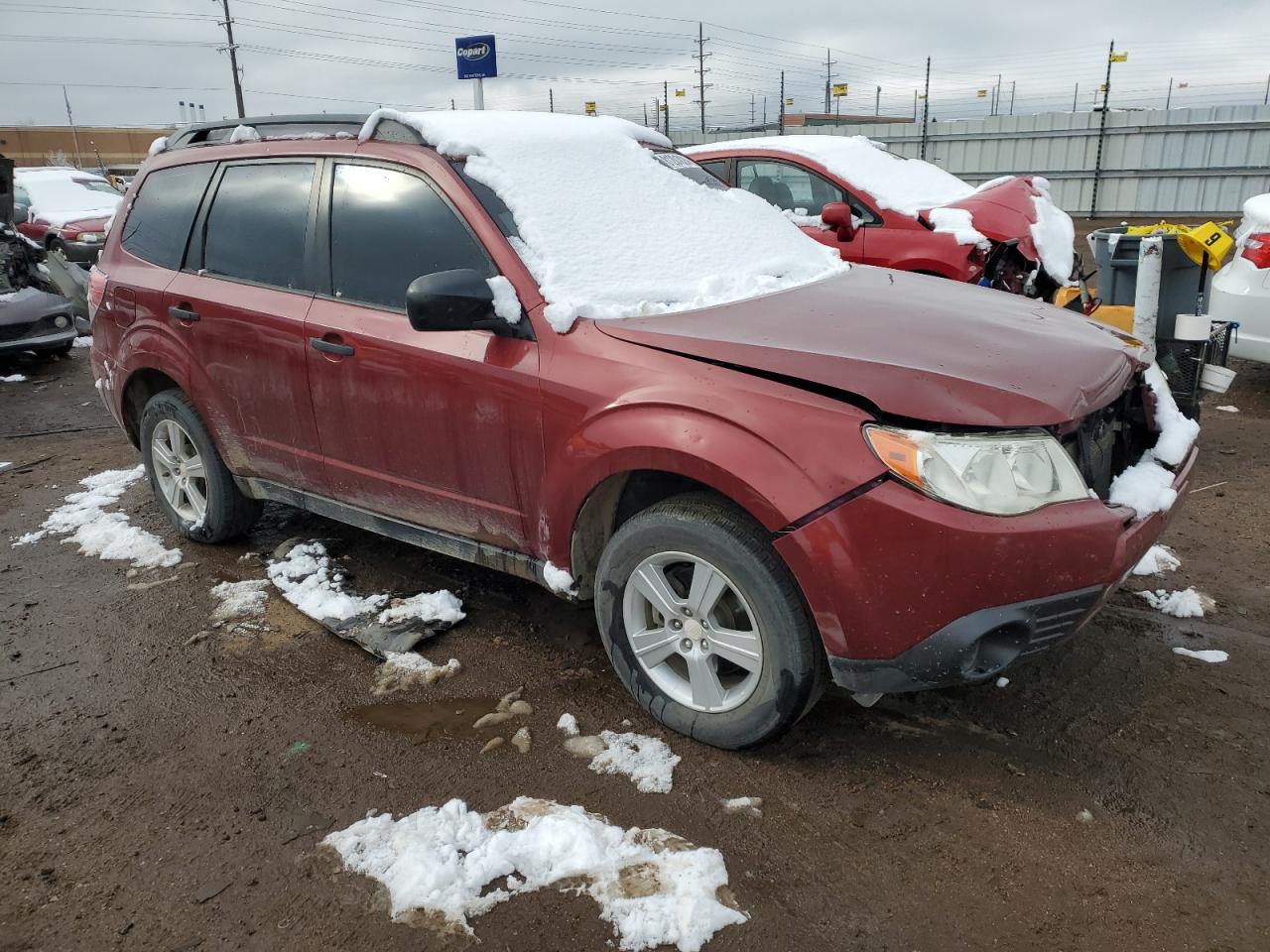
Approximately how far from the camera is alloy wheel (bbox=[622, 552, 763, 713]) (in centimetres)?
Answer: 271

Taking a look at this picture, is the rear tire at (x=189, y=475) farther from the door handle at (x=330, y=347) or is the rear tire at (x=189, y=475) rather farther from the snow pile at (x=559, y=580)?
the snow pile at (x=559, y=580)

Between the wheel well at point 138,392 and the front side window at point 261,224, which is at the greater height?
the front side window at point 261,224

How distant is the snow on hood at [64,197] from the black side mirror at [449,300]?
13.8 meters

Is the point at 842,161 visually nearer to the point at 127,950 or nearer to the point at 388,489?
the point at 388,489

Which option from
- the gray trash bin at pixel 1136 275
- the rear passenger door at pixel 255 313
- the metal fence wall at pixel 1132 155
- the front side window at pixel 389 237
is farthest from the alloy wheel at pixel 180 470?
the metal fence wall at pixel 1132 155

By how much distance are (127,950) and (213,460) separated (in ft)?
8.41

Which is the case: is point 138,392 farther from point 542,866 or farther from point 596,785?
point 542,866

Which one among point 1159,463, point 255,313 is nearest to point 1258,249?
point 1159,463

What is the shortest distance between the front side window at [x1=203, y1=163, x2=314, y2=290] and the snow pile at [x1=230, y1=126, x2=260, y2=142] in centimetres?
13

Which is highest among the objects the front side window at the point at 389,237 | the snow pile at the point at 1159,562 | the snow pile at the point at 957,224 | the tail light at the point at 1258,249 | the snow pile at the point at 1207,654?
the front side window at the point at 389,237

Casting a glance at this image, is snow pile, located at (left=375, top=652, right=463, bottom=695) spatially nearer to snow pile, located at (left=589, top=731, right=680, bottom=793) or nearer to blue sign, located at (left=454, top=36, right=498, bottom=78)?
snow pile, located at (left=589, top=731, right=680, bottom=793)

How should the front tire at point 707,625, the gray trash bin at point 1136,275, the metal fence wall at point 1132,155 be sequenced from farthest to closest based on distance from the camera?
the metal fence wall at point 1132,155
the gray trash bin at point 1136,275
the front tire at point 707,625

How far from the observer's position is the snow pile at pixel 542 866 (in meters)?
2.24

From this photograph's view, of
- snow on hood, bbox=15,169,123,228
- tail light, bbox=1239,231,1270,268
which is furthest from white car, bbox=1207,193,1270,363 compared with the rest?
snow on hood, bbox=15,169,123,228
